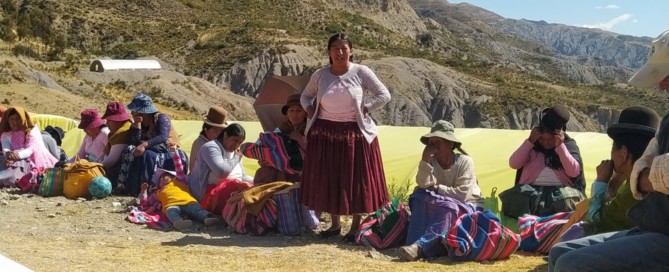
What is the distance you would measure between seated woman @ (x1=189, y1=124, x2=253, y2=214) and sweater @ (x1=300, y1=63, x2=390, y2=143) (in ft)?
3.49

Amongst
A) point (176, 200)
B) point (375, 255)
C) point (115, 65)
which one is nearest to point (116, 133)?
point (176, 200)

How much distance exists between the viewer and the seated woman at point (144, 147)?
6684mm

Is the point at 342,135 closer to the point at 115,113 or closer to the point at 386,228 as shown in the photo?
the point at 386,228

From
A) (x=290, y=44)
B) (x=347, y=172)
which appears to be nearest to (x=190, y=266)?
(x=347, y=172)

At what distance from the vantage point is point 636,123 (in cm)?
342

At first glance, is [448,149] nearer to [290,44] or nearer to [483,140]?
[483,140]

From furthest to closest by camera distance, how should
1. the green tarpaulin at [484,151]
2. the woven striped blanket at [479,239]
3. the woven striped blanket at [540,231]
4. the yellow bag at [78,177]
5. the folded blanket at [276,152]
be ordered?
the green tarpaulin at [484,151] → the yellow bag at [78,177] → the folded blanket at [276,152] → the woven striped blanket at [540,231] → the woven striped blanket at [479,239]

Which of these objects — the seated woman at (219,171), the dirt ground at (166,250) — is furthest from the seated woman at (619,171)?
the seated woman at (219,171)

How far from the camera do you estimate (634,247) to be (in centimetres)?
245

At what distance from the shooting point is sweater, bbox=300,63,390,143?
16.0 ft

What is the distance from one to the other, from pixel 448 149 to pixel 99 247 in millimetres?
2550

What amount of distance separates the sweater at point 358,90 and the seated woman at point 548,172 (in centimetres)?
110

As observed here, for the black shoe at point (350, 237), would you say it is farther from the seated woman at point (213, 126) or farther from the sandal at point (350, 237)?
the seated woman at point (213, 126)

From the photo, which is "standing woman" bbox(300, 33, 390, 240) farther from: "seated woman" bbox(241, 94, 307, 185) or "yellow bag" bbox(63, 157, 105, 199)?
"yellow bag" bbox(63, 157, 105, 199)
